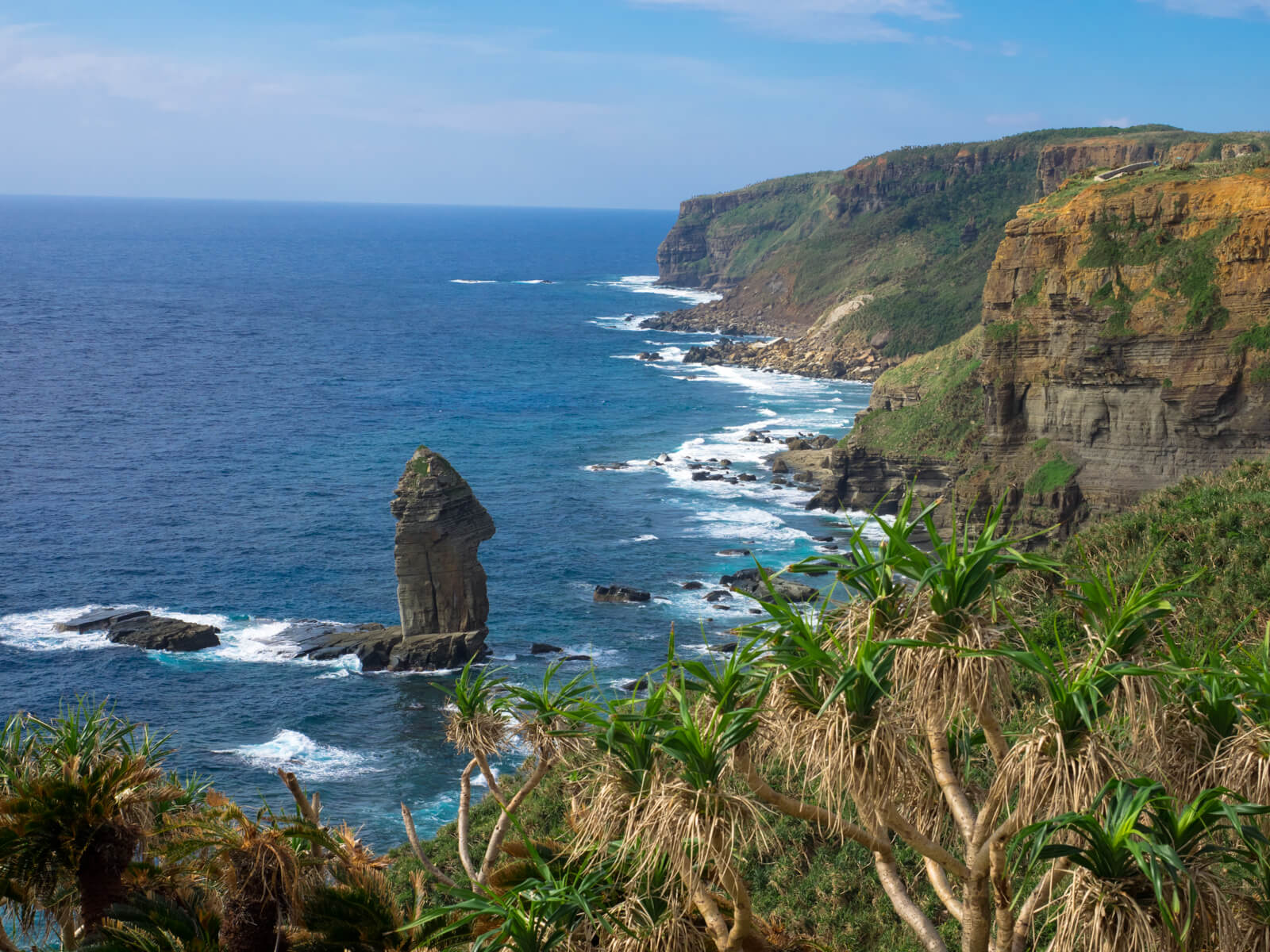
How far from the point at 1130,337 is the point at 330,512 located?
179 ft

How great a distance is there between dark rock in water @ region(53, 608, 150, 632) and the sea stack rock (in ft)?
51.0

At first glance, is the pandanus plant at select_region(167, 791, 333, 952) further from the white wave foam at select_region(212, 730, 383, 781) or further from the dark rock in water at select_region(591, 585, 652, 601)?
the dark rock in water at select_region(591, 585, 652, 601)

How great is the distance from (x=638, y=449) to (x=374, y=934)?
89.1 meters

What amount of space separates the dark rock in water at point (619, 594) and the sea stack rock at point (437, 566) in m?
9.30

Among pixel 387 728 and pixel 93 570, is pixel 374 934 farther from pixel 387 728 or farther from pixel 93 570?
pixel 93 570

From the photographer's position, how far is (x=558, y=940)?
999 cm

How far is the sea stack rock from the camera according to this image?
55.2 metres

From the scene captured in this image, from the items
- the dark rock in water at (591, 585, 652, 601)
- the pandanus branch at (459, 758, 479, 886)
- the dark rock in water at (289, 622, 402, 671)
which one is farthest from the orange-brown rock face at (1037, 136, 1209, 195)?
the pandanus branch at (459, 758, 479, 886)

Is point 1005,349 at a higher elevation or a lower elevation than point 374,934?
higher

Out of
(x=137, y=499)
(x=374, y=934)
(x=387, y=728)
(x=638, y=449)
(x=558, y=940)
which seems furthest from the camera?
(x=638, y=449)

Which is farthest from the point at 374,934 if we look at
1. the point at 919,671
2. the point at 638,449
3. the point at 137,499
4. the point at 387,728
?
the point at 638,449

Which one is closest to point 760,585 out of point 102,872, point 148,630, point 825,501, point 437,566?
point 825,501

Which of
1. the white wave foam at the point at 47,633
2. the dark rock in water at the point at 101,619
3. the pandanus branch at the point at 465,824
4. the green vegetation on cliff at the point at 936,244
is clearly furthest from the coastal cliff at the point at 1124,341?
the green vegetation on cliff at the point at 936,244

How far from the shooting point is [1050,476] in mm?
62688
